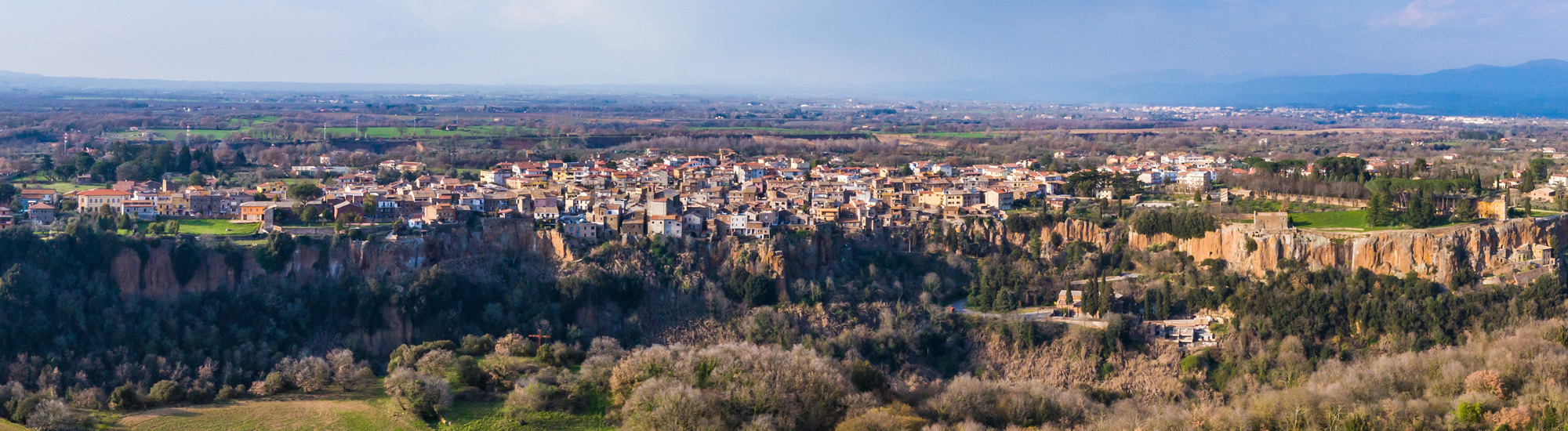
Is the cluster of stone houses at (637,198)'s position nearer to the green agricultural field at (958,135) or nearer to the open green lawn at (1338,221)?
the open green lawn at (1338,221)

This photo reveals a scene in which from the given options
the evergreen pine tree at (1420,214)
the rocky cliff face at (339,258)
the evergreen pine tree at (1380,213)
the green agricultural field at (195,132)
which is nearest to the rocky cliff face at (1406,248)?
the evergreen pine tree at (1420,214)

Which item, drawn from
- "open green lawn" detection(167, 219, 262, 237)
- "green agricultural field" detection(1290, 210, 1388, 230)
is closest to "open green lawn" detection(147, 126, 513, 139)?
"open green lawn" detection(167, 219, 262, 237)

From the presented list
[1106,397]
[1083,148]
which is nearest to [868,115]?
[1083,148]

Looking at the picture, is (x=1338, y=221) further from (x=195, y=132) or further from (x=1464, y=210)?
(x=195, y=132)

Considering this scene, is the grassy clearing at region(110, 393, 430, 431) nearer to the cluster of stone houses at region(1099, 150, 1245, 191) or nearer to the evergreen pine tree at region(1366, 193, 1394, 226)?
the evergreen pine tree at region(1366, 193, 1394, 226)

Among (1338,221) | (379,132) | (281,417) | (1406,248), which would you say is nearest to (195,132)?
(379,132)

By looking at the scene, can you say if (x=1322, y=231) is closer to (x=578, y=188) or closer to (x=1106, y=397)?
(x=1106, y=397)
